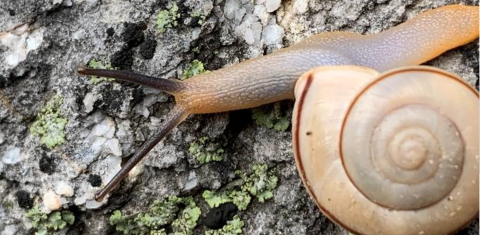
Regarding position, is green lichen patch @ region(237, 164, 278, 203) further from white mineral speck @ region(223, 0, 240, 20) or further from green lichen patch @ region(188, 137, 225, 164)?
white mineral speck @ region(223, 0, 240, 20)

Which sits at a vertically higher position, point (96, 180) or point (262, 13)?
point (262, 13)

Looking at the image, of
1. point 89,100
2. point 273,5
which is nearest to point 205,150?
point 89,100

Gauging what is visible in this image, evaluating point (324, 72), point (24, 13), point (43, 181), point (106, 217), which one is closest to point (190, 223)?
point (106, 217)

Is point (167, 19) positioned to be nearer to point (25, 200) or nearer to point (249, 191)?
point (249, 191)

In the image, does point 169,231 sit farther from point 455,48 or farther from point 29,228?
point 455,48

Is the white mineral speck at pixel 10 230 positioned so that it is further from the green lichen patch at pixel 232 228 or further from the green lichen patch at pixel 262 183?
the green lichen patch at pixel 262 183

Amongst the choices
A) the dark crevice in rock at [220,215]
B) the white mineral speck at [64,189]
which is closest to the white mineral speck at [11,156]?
the white mineral speck at [64,189]
